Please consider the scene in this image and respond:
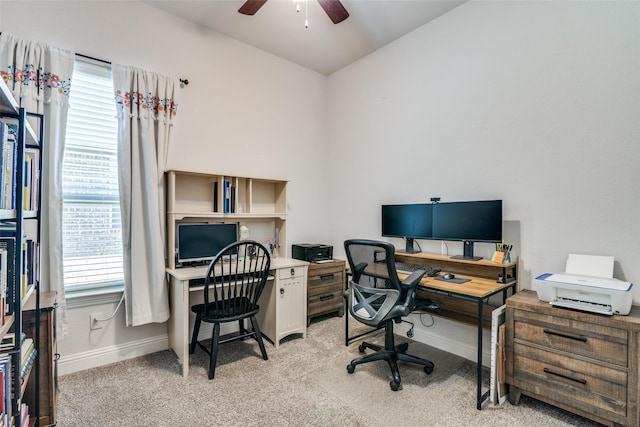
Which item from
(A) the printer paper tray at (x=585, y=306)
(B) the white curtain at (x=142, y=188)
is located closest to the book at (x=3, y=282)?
(B) the white curtain at (x=142, y=188)

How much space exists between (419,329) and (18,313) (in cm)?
285

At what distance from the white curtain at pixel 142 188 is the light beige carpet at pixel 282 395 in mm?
487

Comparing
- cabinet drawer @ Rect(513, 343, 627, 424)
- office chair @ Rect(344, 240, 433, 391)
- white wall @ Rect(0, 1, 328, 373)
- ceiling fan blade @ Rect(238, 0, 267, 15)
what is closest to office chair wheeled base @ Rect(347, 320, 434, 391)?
office chair @ Rect(344, 240, 433, 391)

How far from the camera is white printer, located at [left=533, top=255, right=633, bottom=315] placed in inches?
65.3

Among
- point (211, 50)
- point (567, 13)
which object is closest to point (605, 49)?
point (567, 13)

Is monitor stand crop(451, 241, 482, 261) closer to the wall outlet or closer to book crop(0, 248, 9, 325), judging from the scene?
book crop(0, 248, 9, 325)

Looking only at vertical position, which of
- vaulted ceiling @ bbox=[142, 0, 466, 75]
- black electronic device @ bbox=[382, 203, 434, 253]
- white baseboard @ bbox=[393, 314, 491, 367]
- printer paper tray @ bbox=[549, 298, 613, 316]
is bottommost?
white baseboard @ bbox=[393, 314, 491, 367]

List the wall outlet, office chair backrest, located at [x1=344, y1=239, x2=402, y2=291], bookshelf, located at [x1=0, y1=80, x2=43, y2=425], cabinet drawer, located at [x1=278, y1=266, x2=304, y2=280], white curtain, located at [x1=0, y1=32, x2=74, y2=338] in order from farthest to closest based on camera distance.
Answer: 1. cabinet drawer, located at [x1=278, y1=266, x2=304, y2=280]
2. the wall outlet
3. office chair backrest, located at [x1=344, y1=239, x2=402, y2=291]
4. white curtain, located at [x1=0, y1=32, x2=74, y2=338]
5. bookshelf, located at [x1=0, y1=80, x2=43, y2=425]

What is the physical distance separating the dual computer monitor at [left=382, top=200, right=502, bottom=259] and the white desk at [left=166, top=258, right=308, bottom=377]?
0.96 metres

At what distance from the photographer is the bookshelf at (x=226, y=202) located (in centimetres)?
262

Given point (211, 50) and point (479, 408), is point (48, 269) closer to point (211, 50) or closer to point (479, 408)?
point (211, 50)

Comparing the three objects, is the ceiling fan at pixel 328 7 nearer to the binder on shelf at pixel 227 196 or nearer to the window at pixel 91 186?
the window at pixel 91 186

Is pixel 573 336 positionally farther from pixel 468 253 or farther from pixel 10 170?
pixel 10 170

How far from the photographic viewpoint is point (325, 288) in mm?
3312
